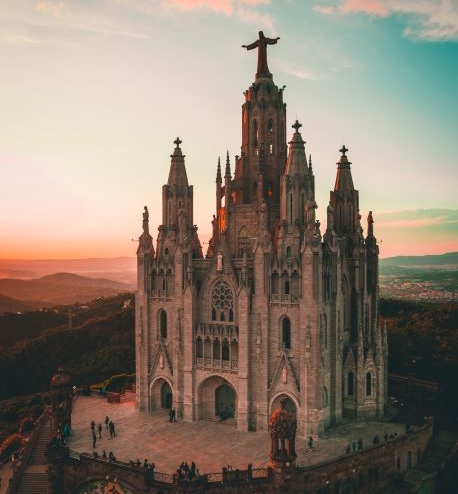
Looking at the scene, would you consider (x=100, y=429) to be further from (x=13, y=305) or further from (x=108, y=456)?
(x=13, y=305)

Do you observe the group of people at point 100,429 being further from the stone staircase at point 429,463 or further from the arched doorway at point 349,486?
the stone staircase at point 429,463

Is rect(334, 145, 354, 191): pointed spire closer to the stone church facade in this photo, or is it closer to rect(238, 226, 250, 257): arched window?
the stone church facade

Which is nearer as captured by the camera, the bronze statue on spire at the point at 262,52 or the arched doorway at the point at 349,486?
the arched doorway at the point at 349,486

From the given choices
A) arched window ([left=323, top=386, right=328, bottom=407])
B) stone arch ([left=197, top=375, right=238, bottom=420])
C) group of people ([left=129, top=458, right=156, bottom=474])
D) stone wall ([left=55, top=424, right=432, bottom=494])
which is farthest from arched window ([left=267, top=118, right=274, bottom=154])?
group of people ([left=129, top=458, right=156, bottom=474])

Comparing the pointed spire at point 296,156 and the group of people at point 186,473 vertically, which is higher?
the pointed spire at point 296,156

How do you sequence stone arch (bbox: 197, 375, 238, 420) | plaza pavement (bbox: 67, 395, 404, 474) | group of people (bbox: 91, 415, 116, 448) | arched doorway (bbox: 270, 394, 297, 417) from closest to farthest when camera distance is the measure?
plaza pavement (bbox: 67, 395, 404, 474)
group of people (bbox: 91, 415, 116, 448)
arched doorway (bbox: 270, 394, 297, 417)
stone arch (bbox: 197, 375, 238, 420)

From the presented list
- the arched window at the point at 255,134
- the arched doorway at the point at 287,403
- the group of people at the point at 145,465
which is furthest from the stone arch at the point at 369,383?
the arched window at the point at 255,134
